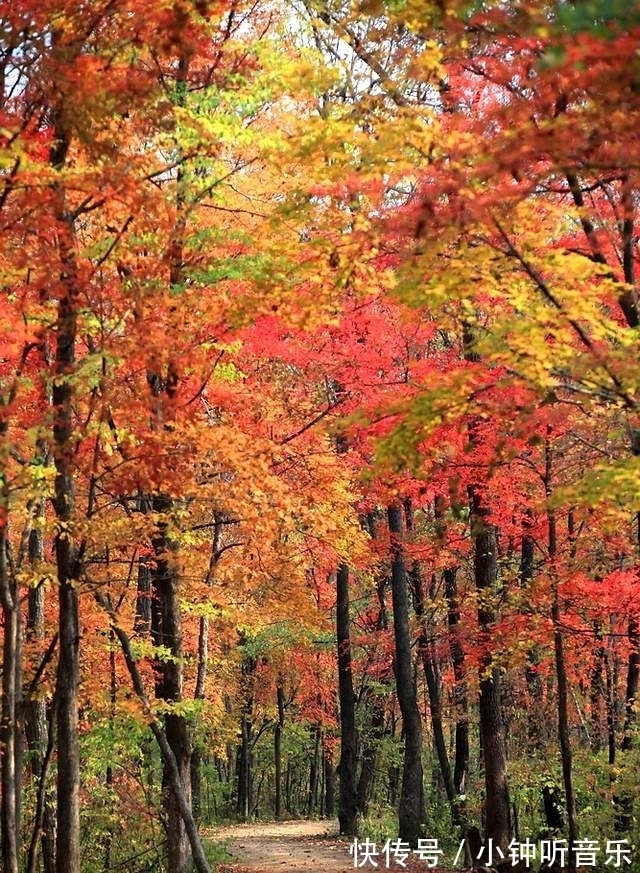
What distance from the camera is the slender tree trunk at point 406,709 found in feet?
51.9

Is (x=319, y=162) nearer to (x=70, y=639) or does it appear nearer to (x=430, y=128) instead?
(x=430, y=128)

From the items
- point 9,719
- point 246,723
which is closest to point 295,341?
point 9,719

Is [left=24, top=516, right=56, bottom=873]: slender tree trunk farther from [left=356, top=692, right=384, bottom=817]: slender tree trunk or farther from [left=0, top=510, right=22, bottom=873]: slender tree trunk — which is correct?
[left=356, top=692, right=384, bottom=817]: slender tree trunk

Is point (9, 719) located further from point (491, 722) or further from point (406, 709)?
point (406, 709)

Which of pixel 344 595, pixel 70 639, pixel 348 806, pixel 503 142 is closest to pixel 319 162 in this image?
pixel 503 142

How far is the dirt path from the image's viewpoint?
14.3 metres

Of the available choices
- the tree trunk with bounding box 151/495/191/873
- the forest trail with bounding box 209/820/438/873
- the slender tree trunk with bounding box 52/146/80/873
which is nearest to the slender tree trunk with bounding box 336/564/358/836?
the forest trail with bounding box 209/820/438/873

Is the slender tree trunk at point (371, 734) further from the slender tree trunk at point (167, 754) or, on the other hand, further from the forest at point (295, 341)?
the slender tree trunk at point (167, 754)

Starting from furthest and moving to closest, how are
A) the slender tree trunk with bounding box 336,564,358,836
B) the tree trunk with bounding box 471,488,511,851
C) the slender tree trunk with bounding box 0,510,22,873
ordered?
the slender tree trunk with bounding box 336,564,358,836 < the tree trunk with bounding box 471,488,511,851 < the slender tree trunk with bounding box 0,510,22,873

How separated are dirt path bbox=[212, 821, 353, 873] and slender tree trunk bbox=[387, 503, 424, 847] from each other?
1.32 m

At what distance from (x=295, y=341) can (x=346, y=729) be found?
405 inches

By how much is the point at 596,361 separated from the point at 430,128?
187cm

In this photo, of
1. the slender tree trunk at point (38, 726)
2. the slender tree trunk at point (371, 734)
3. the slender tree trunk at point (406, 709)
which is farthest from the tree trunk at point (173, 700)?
the slender tree trunk at point (371, 734)

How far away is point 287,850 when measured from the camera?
17531mm
